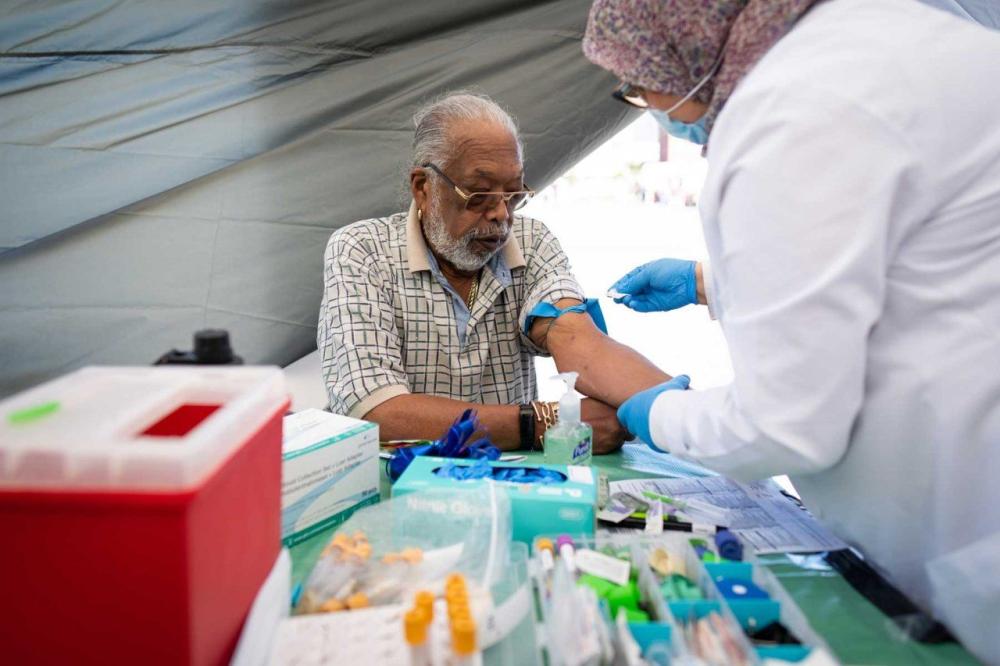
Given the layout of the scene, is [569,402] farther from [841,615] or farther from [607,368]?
[841,615]

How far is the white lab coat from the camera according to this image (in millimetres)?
771

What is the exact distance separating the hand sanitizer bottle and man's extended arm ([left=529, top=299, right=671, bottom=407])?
26cm

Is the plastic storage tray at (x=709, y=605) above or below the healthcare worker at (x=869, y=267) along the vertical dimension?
below

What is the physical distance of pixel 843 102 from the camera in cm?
77

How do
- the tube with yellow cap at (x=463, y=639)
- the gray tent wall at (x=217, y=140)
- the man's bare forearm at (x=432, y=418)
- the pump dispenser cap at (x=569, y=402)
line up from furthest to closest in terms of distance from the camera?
the gray tent wall at (x=217, y=140) < the man's bare forearm at (x=432, y=418) < the pump dispenser cap at (x=569, y=402) < the tube with yellow cap at (x=463, y=639)

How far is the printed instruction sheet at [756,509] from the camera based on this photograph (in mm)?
1012

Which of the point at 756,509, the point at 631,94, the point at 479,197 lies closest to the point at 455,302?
the point at 479,197

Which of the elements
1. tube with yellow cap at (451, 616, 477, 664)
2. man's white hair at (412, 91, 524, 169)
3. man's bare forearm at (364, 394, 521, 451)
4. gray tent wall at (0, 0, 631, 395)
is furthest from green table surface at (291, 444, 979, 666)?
gray tent wall at (0, 0, 631, 395)

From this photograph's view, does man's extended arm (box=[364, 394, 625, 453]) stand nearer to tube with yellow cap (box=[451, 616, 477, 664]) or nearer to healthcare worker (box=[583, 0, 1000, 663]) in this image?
healthcare worker (box=[583, 0, 1000, 663])

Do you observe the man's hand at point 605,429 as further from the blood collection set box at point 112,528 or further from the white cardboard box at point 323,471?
the blood collection set box at point 112,528

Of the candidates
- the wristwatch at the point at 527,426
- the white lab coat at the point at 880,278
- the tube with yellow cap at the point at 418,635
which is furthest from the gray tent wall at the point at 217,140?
the tube with yellow cap at the point at 418,635

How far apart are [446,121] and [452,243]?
0.30 m

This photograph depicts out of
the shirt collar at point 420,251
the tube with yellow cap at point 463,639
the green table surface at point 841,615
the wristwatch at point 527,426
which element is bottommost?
the green table surface at point 841,615

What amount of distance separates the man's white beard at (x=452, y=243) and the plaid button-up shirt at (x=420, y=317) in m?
0.04
